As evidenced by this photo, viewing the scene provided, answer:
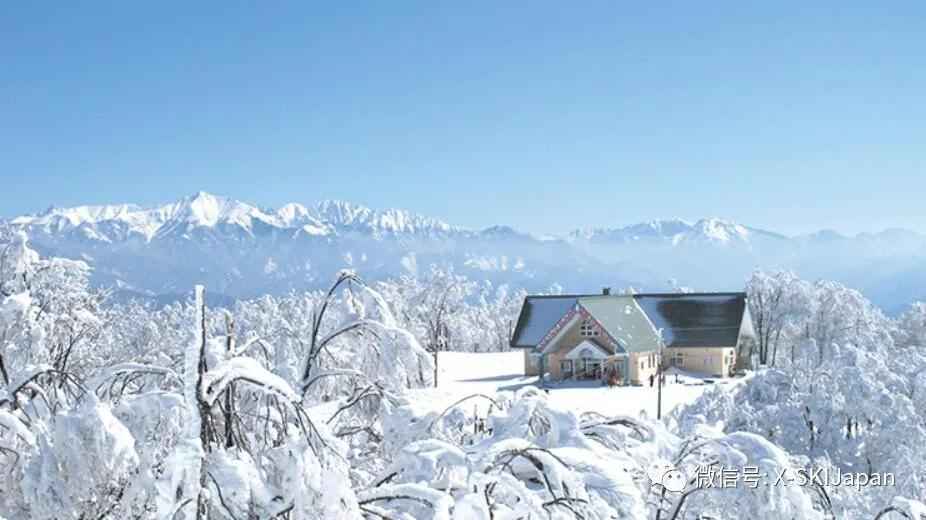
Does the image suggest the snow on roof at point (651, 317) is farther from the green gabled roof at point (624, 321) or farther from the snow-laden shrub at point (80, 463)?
the snow-laden shrub at point (80, 463)

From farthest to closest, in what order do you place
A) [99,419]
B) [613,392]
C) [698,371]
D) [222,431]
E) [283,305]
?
[283,305] → [698,371] → [613,392] → [222,431] → [99,419]

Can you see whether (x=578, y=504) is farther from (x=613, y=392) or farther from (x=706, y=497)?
(x=613, y=392)

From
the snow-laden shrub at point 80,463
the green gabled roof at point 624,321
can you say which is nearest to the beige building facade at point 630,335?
the green gabled roof at point 624,321

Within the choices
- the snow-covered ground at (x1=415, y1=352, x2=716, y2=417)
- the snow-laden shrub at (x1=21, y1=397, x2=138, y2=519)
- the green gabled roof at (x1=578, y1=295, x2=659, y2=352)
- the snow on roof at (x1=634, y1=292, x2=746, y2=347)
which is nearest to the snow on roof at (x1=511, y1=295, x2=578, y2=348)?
the green gabled roof at (x1=578, y1=295, x2=659, y2=352)

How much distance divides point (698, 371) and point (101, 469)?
194 ft

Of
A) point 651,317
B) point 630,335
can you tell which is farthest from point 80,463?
point 651,317

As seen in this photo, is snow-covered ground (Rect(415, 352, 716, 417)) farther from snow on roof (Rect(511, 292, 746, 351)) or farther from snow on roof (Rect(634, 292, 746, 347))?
snow on roof (Rect(634, 292, 746, 347))

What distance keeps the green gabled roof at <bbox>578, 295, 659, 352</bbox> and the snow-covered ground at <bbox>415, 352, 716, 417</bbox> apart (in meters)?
3.07

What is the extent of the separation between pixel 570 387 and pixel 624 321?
23.5ft

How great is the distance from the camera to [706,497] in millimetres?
5602

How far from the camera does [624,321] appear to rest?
56719mm

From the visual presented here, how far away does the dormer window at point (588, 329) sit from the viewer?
55.0m

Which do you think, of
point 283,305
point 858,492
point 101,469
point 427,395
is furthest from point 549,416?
point 283,305

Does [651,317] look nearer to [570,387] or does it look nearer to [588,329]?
[588,329]
